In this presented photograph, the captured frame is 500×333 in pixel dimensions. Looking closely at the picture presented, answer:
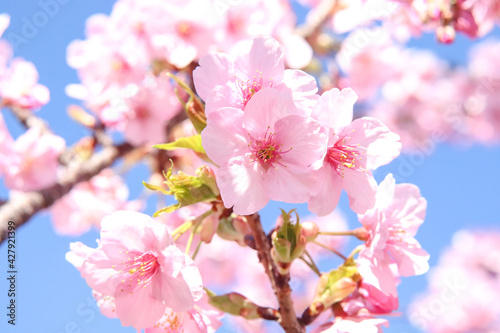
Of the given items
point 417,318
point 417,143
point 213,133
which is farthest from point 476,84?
point 213,133

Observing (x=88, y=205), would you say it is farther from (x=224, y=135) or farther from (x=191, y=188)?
(x=224, y=135)

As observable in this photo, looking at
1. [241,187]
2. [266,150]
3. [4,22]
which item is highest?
[4,22]

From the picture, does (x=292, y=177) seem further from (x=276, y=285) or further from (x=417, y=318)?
(x=417, y=318)

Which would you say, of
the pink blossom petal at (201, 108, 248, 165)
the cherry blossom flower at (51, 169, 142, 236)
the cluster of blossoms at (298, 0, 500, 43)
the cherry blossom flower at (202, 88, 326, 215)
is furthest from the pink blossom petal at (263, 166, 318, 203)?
the cherry blossom flower at (51, 169, 142, 236)

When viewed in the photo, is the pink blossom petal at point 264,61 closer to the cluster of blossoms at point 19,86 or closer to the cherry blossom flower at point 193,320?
the cherry blossom flower at point 193,320

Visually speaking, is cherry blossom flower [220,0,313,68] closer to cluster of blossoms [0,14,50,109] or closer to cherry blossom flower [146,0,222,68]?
cherry blossom flower [146,0,222,68]

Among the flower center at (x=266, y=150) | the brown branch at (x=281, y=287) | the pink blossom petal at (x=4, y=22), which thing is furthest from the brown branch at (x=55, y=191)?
the flower center at (x=266, y=150)

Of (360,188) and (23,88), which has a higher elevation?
(23,88)

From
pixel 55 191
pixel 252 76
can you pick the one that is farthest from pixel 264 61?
pixel 55 191
